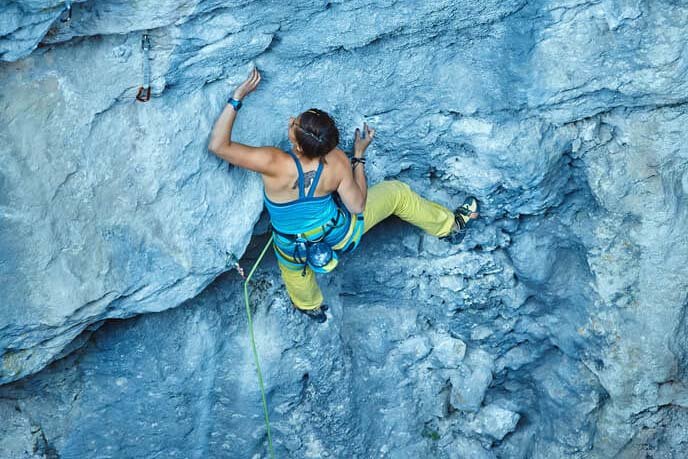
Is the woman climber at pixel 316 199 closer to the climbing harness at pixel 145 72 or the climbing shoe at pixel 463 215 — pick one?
the climbing shoe at pixel 463 215

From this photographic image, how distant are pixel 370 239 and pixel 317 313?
0.54 m

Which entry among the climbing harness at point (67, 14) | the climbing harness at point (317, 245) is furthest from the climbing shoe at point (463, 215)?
the climbing harness at point (67, 14)

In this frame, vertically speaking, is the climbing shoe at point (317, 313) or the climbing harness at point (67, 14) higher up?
the climbing harness at point (67, 14)

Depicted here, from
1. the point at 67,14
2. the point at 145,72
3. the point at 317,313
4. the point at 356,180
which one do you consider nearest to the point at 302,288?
the point at 317,313

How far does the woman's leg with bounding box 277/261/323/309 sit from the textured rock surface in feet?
0.52

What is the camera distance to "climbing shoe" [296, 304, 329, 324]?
4652mm

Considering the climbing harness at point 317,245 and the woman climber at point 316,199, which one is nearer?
the woman climber at point 316,199

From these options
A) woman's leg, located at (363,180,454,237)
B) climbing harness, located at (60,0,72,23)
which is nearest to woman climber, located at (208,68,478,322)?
woman's leg, located at (363,180,454,237)

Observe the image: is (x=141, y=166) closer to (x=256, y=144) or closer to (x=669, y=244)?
(x=256, y=144)

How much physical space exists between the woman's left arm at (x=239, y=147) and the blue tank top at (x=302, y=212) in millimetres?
145

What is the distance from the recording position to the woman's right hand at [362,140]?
414cm

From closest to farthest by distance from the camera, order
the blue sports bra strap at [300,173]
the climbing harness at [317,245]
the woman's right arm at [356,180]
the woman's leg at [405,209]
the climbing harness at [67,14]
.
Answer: the climbing harness at [67,14], the blue sports bra strap at [300,173], the woman's right arm at [356,180], the climbing harness at [317,245], the woman's leg at [405,209]

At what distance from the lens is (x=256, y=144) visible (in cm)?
397

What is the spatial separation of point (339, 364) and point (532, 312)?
3.75 feet
